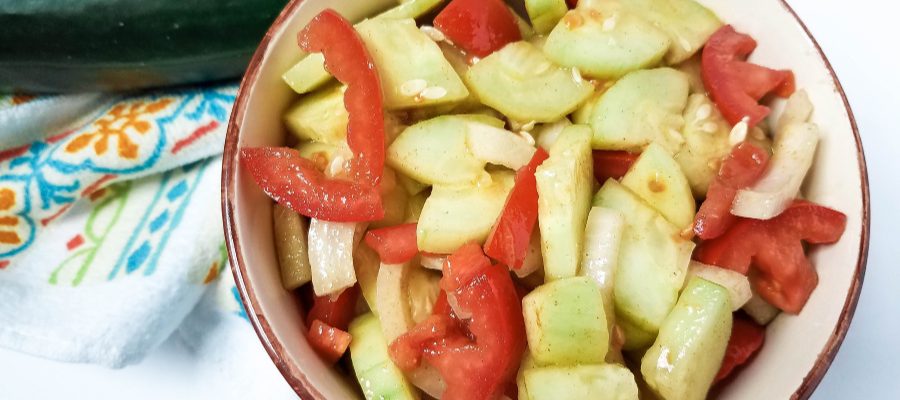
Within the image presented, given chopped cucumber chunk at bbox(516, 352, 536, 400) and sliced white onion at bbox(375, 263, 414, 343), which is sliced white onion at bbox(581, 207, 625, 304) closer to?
chopped cucumber chunk at bbox(516, 352, 536, 400)

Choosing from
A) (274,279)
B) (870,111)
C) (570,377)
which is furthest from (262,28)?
(870,111)

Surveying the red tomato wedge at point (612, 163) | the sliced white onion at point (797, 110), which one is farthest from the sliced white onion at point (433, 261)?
the sliced white onion at point (797, 110)

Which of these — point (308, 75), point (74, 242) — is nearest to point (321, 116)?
point (308, 75)

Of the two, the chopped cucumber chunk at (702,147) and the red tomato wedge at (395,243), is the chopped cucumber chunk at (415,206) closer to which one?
the red tomato wedge at (395,243)

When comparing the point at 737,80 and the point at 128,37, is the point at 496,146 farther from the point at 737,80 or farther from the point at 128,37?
the point at 128,37

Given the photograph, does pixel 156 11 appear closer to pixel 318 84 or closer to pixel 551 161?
pixel 318 84
